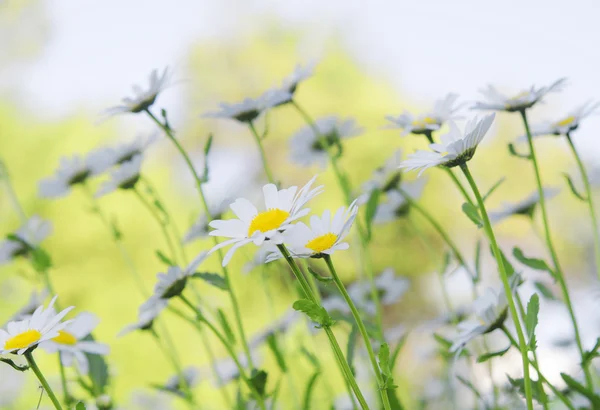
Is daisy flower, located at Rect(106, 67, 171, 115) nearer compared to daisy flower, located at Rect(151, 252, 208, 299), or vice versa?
daisy flower, located at Rect(151, 252, 208, 299)

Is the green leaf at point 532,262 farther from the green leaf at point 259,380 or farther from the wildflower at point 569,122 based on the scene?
the green leaf at point 259,380

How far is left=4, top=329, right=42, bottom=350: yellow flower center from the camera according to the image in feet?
1.55

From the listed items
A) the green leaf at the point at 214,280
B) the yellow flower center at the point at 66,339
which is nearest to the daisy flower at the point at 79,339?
the yellow flower center at the point at 66,339

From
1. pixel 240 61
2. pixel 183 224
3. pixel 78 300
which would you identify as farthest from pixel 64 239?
pixel 240 61

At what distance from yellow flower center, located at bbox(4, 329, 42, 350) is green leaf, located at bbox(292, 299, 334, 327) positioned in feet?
0.66

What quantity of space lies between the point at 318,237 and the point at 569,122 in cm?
36

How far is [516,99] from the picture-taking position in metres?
0.65

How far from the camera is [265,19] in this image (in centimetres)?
720

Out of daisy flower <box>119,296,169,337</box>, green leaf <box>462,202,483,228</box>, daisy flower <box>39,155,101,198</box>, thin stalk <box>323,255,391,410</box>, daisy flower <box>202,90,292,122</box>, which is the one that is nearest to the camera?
thin stalk <box>323,255,391,410</box>

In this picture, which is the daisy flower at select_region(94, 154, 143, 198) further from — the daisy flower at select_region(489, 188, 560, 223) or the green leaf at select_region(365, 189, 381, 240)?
the daisy flower at select_region(489, 188, 560, 223)

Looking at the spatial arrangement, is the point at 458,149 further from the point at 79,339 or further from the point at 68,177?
the point at 68,177

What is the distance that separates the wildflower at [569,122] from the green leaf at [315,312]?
0.38 metres

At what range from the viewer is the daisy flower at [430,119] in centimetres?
65

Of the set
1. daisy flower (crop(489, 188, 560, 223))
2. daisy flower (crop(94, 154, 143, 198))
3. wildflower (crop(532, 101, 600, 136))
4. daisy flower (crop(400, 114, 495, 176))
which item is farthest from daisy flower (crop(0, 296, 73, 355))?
daisy flower (crop(489, 188, 560, 223))
